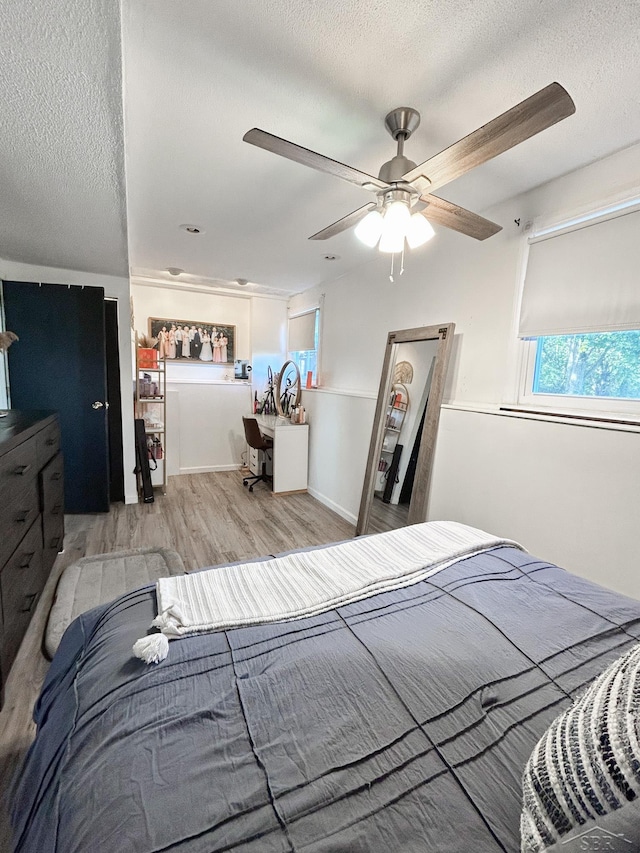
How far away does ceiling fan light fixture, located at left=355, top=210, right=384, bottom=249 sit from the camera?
59.5 inches

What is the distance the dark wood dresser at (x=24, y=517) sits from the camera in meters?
1.44

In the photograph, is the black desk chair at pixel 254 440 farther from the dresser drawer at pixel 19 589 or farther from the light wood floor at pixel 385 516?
the dresser drawer at pixel 19 589

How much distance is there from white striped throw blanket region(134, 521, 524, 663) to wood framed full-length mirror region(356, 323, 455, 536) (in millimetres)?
1064

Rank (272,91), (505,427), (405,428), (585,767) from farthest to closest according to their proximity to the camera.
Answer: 1. (405,428)
2. (505,427)
3. (272,91)
4. (585,767)

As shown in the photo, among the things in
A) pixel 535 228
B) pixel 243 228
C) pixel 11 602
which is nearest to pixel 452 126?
pixel 535 228

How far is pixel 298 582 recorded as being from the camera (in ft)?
3.69

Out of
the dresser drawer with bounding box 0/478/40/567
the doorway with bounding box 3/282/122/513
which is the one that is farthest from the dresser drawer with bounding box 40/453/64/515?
the doorway with bounding box 3/282/122/513

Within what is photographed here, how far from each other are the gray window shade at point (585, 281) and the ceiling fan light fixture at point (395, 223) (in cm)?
96

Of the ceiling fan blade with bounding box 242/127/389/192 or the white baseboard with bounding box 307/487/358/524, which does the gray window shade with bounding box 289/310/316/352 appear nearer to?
the white baseboard with bounding box 307/487/358/524

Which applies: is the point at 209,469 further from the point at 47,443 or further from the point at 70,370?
the point at 47,443

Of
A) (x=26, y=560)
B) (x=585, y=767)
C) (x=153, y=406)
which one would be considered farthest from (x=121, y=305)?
(x=585, y=767)

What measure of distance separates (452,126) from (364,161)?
0.42 m

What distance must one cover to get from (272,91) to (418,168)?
0.63m

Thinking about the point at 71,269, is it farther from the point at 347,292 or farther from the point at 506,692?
the point at 506,692
